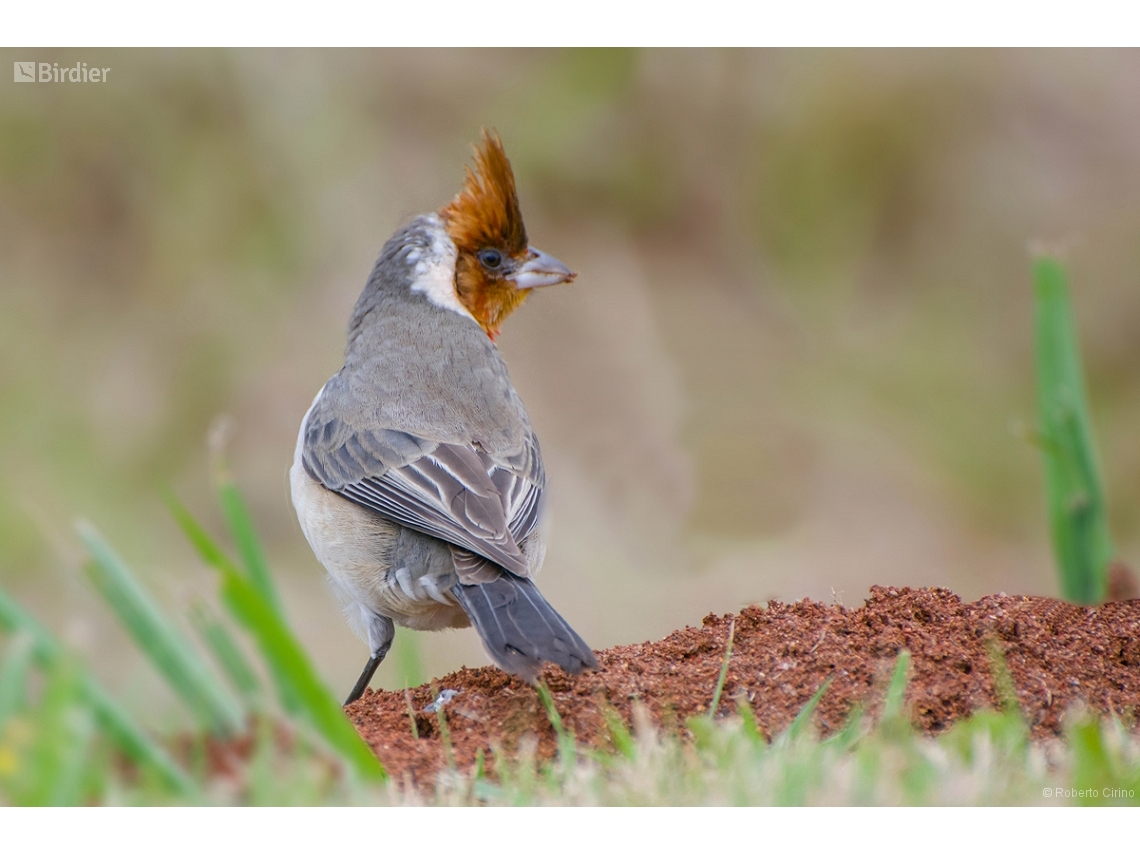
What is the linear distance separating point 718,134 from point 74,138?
4050mm

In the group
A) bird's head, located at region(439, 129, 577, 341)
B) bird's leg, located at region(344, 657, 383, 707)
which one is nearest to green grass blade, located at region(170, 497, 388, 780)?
bird's leg, located at region(344, 657, 383, 707)

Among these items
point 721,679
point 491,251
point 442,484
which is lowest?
point 721,679

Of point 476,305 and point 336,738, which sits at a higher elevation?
point 476,305

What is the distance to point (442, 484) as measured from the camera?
13.0 feet

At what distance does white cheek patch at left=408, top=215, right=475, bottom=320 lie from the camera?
5.00m

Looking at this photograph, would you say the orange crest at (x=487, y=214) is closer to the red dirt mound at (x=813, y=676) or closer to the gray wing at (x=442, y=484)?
the gray wing at (x=442, y=484)

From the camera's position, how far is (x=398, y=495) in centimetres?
399

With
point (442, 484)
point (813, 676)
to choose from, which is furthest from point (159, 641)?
point (442, 484)

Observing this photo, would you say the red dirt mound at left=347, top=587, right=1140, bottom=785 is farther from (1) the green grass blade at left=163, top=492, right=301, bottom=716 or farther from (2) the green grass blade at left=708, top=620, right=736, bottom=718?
(1) the green grass blade at left=163, top=492, right=301, bottom=716

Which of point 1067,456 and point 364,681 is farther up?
point 1067,456

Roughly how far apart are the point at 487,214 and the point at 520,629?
7.19ft

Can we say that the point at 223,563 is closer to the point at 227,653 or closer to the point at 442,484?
the point at 227,653

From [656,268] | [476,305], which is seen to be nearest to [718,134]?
[656,268]

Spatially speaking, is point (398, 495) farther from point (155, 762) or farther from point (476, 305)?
point (155, 762)
